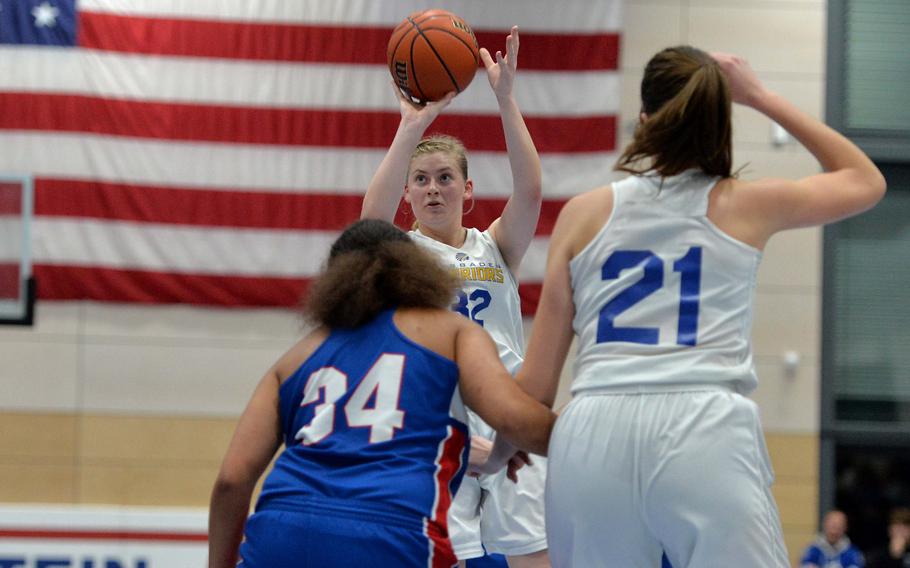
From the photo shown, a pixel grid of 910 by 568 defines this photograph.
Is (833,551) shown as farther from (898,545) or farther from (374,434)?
(374,434)

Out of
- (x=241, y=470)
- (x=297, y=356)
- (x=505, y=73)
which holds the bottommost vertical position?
(x=241, y=470)

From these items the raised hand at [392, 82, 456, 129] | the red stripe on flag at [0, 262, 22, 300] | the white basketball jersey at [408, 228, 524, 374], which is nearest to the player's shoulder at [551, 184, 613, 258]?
the raised hand at [392, 82, 456, 129]

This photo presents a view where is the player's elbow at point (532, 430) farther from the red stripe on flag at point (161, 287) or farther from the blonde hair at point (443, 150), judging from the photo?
the red stripe on flag at point (161, 287)

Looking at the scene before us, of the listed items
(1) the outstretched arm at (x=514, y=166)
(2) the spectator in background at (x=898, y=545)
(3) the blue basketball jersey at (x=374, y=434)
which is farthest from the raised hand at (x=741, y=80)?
(2) the spectator in background at (x=898, y=545)

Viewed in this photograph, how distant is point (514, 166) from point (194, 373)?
6.57 metres

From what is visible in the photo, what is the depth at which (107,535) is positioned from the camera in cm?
690

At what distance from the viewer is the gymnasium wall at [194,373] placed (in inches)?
400

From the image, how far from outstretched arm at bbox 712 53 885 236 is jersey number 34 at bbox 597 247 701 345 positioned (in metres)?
0.22

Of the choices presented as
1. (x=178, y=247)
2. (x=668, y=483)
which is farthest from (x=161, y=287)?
(x=668, y=483)

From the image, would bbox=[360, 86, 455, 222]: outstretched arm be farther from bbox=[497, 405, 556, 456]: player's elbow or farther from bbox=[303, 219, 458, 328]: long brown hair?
bbox=[497, 405, 556, 456]: player's elbow

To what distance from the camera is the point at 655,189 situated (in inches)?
112

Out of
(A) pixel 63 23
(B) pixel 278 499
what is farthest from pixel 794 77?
(B) pixel 278 499

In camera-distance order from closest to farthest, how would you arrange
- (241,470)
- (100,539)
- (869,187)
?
(241,470)
(869,187)
(100,539)

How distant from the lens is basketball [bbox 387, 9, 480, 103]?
4.42 meters
